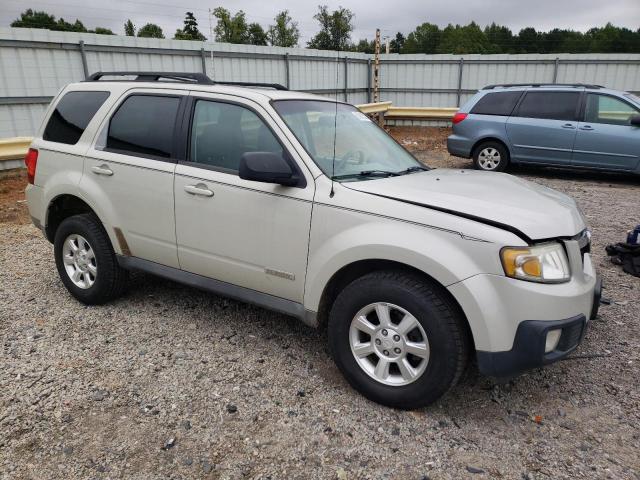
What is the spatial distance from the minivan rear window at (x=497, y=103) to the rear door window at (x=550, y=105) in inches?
7.5

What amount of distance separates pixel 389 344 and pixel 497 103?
8798 millimetres

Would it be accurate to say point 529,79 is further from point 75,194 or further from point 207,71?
point 75,194

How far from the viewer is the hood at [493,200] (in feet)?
8.84

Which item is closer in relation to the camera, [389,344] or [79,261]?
[389,344]

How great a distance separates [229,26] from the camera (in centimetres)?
4925

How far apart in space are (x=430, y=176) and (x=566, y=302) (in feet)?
4.25

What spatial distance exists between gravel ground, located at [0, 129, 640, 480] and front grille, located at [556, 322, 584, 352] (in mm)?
499

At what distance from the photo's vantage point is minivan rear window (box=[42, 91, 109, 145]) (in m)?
4.22

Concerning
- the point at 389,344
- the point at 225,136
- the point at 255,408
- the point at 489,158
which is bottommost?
the point at 255,408

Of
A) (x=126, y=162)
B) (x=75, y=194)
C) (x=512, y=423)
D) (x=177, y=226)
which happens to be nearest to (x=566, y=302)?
(x=512, y=423)

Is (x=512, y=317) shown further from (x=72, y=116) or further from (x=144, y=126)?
(x=72, y=116)

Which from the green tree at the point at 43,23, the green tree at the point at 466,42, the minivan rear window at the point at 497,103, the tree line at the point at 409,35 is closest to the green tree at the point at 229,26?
the tree line at the point at 409,35

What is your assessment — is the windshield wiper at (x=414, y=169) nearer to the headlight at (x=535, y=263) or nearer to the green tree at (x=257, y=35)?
the headlight at (x=535, y=263)

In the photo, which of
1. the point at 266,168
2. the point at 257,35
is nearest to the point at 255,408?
the point at 266,168
